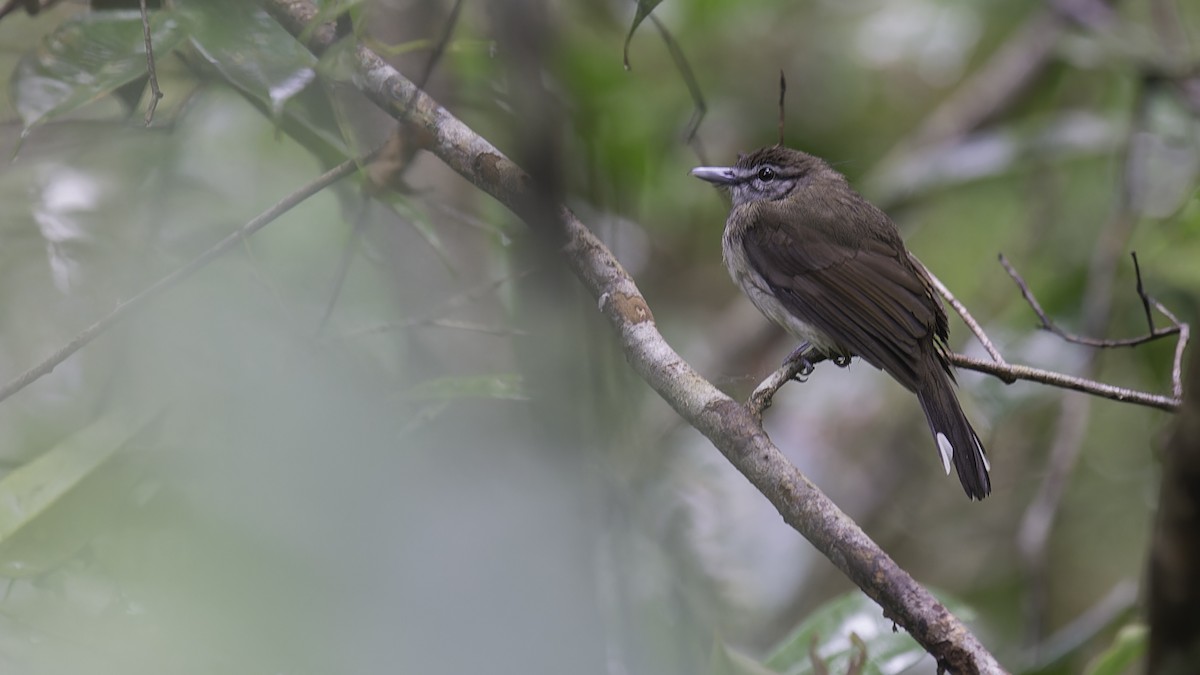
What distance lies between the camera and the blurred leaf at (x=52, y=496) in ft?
6.34

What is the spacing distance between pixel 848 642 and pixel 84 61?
2.13 meters

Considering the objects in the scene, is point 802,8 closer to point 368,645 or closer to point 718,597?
point 718,597

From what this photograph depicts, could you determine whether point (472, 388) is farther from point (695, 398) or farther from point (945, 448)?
point (945, 448)

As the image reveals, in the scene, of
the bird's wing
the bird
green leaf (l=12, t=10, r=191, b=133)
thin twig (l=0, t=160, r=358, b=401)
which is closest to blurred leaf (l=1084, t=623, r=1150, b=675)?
the bird

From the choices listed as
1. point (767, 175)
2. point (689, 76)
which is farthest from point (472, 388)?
point (767, 175)

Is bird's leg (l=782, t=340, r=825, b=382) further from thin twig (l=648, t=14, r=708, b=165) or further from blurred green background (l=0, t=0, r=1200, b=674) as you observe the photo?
thin twig (l=648, t=14, r=708, b=165)

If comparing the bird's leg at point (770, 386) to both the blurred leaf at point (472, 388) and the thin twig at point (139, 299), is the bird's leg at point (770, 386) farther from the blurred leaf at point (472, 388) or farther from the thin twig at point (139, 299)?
the thin twig at point (139, 299)

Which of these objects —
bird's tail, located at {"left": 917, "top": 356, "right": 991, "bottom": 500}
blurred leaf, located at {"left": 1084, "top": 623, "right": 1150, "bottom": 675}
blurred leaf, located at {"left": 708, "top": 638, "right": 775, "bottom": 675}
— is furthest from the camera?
bird's tail, located at {"left": 917, "top": 356, "right": 991, "bottom": 500}

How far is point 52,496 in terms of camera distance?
2.03 metres

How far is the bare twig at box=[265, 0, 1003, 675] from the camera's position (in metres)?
1.85

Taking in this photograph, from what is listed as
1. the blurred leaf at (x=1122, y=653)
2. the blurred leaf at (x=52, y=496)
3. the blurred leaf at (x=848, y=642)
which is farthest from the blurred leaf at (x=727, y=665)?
the blurred leaf at (x=52, y=496)

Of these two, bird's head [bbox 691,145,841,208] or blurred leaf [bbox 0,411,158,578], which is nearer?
blurred leaf [bbox 0,411,158,578]

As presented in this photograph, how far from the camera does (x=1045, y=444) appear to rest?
4.89 meters

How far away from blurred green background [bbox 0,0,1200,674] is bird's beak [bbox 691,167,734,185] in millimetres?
443
